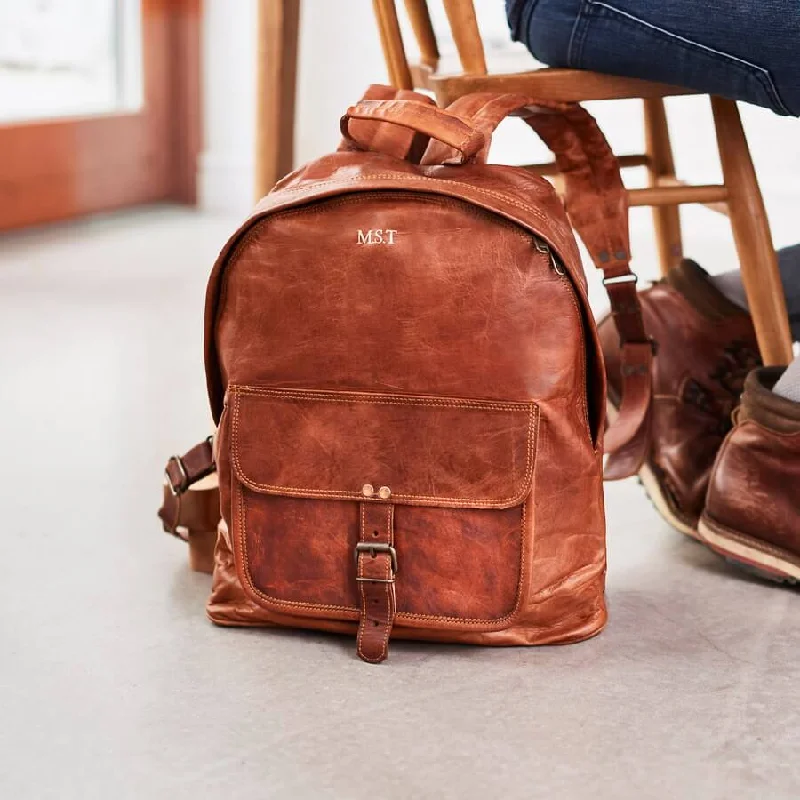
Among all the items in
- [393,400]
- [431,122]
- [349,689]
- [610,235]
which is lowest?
[349,689]

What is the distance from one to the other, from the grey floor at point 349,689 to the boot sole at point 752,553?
2 centimetres

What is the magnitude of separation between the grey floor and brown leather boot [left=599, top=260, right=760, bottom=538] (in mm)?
59

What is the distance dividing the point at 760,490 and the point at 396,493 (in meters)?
0.38

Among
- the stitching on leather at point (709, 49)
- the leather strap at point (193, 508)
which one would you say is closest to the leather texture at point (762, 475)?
the stitching on leather at point (709, 49)

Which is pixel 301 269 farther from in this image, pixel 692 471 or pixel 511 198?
pixel 692 471

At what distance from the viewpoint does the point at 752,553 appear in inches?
44.9

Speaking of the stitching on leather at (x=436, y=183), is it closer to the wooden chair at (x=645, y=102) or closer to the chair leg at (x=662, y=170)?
the wooden chair at (x=645, y=102)

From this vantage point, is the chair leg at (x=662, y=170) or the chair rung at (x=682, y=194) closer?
the chair rung at (x=682, y=194)

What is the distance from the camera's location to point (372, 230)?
3.11ft

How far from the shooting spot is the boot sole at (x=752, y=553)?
112 cm

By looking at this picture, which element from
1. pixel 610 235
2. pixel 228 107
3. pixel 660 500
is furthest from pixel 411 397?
pixel 228 107

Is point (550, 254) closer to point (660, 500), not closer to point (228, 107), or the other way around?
point (660, 500)

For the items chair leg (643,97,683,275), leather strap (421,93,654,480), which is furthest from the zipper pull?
chair leg (643,97,683,275)

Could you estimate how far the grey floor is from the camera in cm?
82
